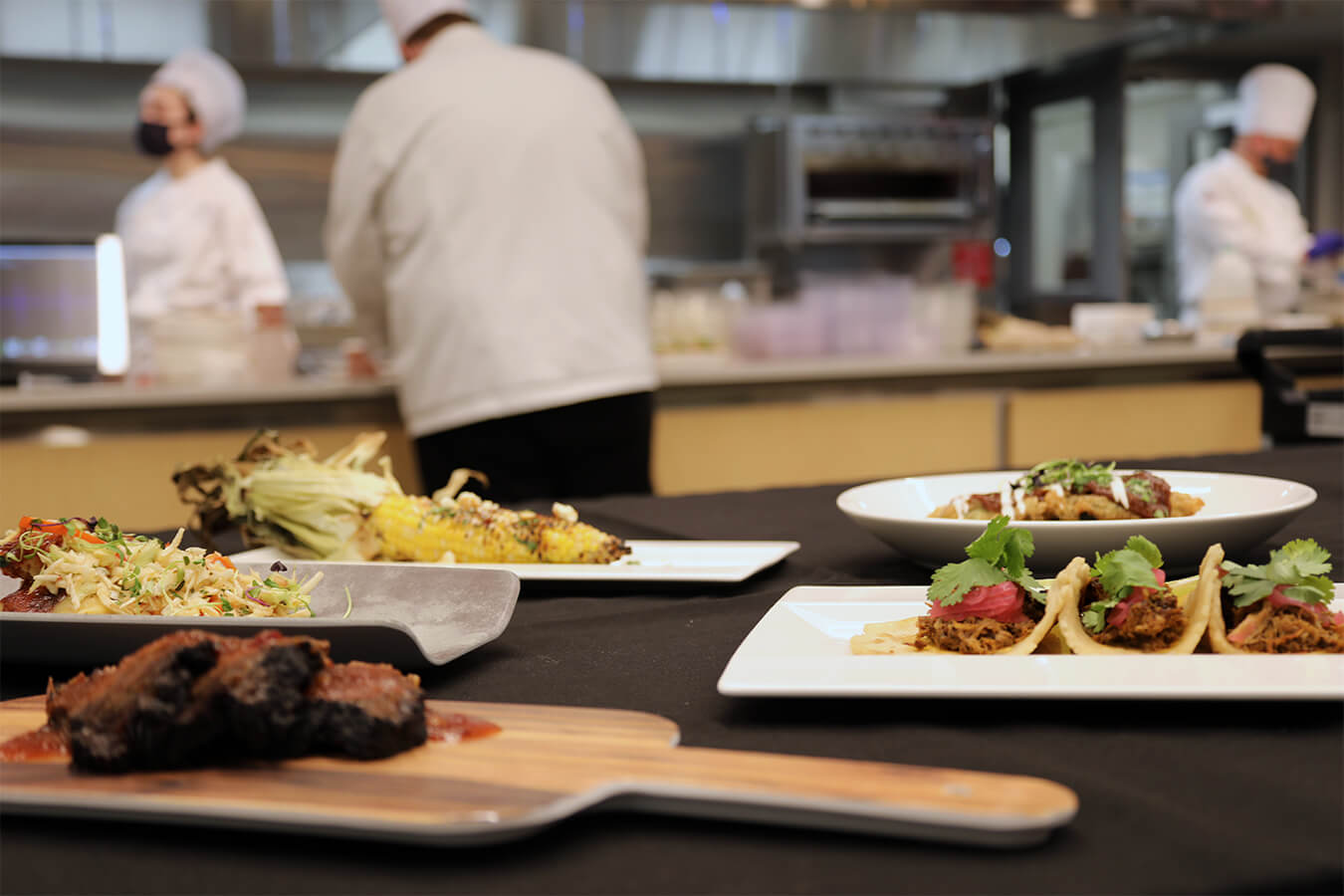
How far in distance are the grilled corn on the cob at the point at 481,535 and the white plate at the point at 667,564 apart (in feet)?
0.04

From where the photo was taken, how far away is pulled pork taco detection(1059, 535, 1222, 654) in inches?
32.6

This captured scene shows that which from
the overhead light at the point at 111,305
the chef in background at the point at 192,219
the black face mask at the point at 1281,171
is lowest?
the overhead light at the point at 111,305

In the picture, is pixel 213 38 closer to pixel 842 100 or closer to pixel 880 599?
pixel 842 100

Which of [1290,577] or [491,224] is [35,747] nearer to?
[1290,577]

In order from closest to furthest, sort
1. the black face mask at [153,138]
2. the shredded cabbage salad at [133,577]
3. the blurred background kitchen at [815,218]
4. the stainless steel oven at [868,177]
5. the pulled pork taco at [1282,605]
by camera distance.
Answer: the pulled pork taco at [1282,605] < the shredded cabbage salad at [133,577] < the blurred background kitchen at [815,218] < the black face mask at [153,138] < the stainless steel oven at [868,177]

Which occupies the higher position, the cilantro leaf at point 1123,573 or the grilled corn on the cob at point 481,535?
the cilantro leaf at point 1123,573

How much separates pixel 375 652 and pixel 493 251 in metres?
2.15

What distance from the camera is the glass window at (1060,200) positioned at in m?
8.07

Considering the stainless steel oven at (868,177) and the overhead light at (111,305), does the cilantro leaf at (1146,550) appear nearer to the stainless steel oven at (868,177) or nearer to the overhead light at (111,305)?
the overhead light at (111,305)

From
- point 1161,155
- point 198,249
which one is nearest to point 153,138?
point 198,249

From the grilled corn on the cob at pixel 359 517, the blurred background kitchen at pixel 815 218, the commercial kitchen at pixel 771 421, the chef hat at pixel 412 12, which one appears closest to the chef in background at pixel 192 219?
the commercial kitchen at pixel 771 421

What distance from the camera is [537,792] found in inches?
22.9

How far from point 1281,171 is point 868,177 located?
3894mm

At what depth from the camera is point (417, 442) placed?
3092mm
